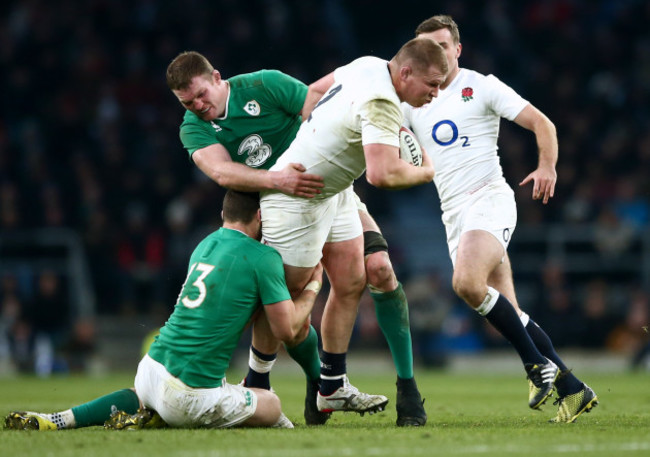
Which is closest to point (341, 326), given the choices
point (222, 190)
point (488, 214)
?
point (488, 214)

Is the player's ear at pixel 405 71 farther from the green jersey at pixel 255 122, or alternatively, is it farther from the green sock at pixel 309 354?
the green sock at pixel 309 354

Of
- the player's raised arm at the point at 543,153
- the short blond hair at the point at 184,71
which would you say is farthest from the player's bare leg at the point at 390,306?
the short blond hair at the point at 184,71

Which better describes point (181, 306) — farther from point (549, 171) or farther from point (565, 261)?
point (565, 261)

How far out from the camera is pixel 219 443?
518 cm

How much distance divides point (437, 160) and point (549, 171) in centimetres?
106

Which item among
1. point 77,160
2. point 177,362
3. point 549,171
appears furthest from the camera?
point 77,160

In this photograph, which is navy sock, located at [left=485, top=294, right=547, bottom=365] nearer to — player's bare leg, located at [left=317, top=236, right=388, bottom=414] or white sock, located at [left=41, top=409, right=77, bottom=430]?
player's bare leg, located at [left=317, top=236, right=388, bottom=414]

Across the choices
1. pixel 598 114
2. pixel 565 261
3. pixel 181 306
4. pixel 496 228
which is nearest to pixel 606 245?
pixel 565 261

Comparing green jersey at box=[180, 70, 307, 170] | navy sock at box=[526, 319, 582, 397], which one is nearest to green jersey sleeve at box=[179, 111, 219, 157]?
green jersey at box=[180, 70, 307, 170]

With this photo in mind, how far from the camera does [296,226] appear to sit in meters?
6.21

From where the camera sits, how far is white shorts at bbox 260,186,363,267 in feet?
20.4

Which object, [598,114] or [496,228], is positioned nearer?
[496,228]

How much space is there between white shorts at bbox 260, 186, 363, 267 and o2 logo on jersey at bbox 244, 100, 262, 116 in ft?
2.21

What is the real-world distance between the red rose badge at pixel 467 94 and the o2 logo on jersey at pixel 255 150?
1578 mm
